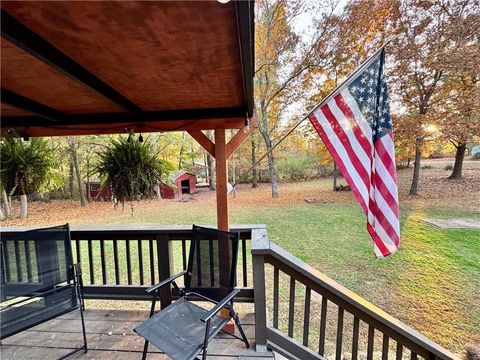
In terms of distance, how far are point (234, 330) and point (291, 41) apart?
1115 cm

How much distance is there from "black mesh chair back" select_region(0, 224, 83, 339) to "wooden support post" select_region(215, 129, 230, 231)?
1.40m

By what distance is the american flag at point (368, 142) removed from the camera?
192cm

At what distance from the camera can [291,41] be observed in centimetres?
1061

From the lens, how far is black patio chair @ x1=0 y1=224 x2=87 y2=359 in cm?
210

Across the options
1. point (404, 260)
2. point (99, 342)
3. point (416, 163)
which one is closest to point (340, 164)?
point (99, 342)

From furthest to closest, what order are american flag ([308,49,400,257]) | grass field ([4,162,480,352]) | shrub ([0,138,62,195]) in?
grass field ([4,162,480,352]) → shrub ([0,138,62,195]) → american flag ([308,49,400,257])

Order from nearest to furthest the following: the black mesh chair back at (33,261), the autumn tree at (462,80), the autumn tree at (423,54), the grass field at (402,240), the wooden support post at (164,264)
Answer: the black mesh chair back at (33,261) → the wooden support post at (164,264) → the grass field at (402,240) → the autumn tree at (462,80) → the autumn tree at (423,54)

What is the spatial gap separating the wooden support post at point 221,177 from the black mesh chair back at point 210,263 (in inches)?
8.1

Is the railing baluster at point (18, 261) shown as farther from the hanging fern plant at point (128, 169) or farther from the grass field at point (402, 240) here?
the grass field at point (402, 240)

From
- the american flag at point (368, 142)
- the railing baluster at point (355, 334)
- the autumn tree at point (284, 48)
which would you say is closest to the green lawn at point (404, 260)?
the railing baluster at point (355, 334)

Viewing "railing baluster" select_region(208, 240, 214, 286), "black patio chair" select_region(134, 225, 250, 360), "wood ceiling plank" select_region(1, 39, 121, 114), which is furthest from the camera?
"railing baluster" select_region(208, 240, 214, 286)

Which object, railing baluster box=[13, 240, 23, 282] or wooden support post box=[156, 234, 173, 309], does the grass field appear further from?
railing baluster box=[13, 240, 23, 282]

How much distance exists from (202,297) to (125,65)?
1.96 meters

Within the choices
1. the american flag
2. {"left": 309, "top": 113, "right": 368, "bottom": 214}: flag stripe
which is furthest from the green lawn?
{"left": 309, "top": 113, "right": 368, "bottom": 214}: flag stripe
